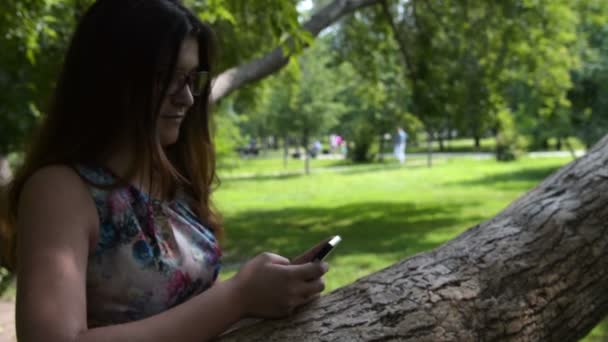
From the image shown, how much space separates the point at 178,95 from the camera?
4.50 feet

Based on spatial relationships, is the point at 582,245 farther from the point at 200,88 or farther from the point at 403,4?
the point at 403,4

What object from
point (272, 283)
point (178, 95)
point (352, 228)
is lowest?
point (352, 228)

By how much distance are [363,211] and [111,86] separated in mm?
12023

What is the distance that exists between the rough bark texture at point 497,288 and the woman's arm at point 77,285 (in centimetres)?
19

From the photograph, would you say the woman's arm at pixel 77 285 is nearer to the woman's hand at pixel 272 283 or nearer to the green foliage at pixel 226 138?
the woman's hand at pixel 272 283

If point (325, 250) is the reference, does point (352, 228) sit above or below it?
below

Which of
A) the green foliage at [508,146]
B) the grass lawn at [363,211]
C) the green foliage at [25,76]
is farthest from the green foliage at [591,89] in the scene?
the green foliage at [25,76]

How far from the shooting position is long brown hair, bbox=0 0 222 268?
1.26 m

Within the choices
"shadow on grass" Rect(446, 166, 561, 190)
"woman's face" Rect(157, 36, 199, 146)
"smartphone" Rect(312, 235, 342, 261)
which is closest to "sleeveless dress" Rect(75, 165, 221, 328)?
"woman's face" Rect(157, 36, 199, 146)

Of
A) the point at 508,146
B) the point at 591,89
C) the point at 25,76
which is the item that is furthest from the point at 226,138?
the point at 508,146

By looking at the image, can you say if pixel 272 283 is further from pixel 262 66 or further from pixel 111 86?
pixel 262 66

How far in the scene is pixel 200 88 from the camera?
150cm

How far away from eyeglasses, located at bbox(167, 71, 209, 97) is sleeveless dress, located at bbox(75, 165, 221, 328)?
22 centimetres

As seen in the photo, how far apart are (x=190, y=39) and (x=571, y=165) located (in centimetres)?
142
